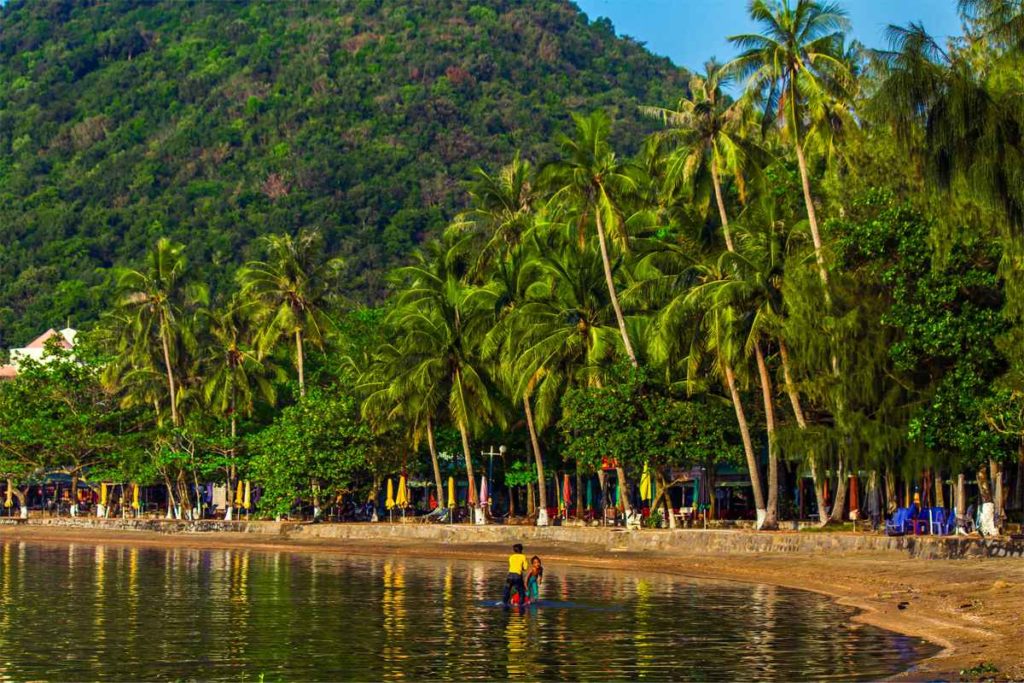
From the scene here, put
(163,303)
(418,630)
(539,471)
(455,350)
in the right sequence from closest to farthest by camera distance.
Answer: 1. (418,630)
2. (539,471)
3. (455,350)
4. (163,303)

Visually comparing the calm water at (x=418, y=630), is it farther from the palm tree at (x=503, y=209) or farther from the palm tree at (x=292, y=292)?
the palm tree at (x=292, y=292)

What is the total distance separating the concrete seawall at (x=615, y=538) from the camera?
A: 117 ft

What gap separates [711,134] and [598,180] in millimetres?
4349

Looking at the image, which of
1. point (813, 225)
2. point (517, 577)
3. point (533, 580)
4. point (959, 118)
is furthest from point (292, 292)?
point (959, 118)

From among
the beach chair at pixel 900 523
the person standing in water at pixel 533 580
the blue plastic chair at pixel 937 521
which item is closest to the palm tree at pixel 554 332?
the beach chair at pixel 900 523

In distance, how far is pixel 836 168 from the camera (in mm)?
46531

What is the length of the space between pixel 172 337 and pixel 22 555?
26.2 meters

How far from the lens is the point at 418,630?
26.7 metres

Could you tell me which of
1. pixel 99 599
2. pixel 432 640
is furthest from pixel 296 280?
pixel 432 640

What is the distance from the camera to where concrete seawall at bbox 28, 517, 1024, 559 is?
3553 cm

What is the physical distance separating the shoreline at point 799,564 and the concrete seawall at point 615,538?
0.08 m

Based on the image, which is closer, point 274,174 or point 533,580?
point 533,580

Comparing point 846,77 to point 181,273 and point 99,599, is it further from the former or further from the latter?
point 181,273

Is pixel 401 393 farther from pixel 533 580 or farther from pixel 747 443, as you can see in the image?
pixel 533 580
